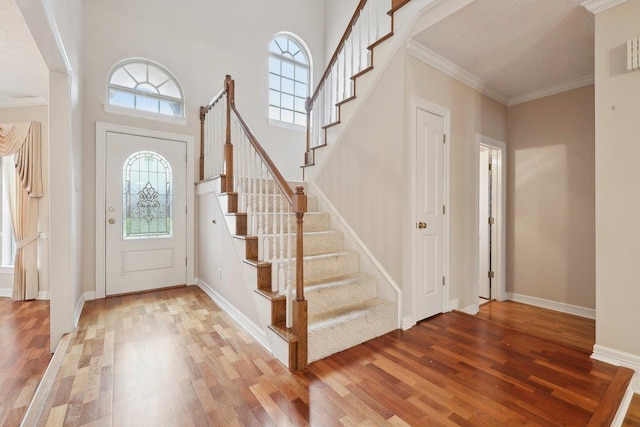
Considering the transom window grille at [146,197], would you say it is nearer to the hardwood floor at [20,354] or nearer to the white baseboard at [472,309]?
the hardwood floor at [20,354]

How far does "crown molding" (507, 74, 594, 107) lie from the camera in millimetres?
3350

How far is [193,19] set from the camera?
13.3 feet

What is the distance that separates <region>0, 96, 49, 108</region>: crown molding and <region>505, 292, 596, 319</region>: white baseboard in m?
6.74

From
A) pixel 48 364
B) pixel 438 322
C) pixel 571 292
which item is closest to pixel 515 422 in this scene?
pixel 438 322

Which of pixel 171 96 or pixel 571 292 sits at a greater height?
pixel 171 96

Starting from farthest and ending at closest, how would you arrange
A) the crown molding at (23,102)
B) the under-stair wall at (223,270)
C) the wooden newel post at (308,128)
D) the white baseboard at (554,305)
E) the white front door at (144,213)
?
the wooden newel post at (308,128) < the crown molding at (23,102) < the white front door at (144,213) < the white baseboard at (554,305) < the under-stair wall at (223,270)

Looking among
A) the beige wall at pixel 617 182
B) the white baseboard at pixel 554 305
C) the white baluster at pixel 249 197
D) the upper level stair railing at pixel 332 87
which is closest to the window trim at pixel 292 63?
the upper level stair railing at pixel 332 87

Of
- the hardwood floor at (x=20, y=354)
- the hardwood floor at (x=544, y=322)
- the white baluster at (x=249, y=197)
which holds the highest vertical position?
→ the white baluster at (x=249, y=197)

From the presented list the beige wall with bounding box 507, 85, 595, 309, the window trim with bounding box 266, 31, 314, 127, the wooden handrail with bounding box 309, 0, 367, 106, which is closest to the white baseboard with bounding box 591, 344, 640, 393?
the beige wall with bounding box 507, 85, 595, 309

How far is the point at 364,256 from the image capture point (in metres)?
3.04

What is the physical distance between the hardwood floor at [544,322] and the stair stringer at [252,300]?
7.72ft

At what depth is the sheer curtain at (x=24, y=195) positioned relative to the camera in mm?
3654

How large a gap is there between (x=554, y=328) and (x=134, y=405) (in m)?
3.82

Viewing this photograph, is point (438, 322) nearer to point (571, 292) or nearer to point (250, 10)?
point (571, 292)
